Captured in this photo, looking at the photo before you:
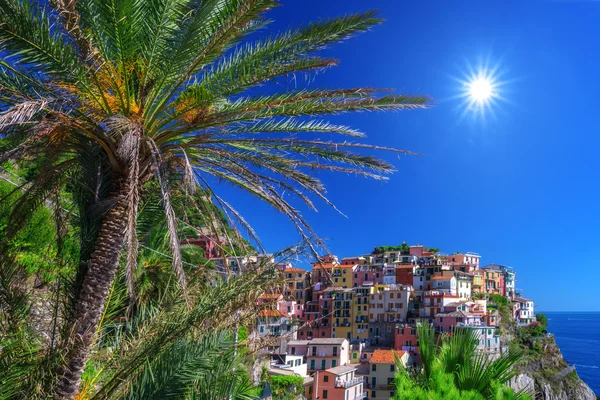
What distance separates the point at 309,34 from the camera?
464 cm

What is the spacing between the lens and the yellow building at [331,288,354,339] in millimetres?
54656

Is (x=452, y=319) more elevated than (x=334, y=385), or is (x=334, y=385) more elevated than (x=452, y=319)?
(x=452, y=319)

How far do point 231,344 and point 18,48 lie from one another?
9.93 feet

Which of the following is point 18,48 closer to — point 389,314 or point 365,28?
point 365,28

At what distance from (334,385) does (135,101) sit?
109 feet

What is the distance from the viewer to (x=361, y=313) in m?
53.9

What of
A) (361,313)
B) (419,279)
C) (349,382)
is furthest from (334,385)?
(419,279)

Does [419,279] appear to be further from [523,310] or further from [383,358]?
[523,310]

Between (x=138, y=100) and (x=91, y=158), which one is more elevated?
(x=138, y=100)

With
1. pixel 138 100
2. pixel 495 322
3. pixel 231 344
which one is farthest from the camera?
pixel 495 322

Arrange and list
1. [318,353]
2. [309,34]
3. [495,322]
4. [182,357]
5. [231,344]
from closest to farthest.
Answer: [182,357] < [231,344] < [309,34] < [318,353] < [495,322]

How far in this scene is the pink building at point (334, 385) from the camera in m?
34.1

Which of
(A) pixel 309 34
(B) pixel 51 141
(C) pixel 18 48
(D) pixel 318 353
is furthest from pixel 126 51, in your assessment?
(D) pixel 318 353

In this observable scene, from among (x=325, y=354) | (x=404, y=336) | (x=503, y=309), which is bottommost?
(x=325, y=354)
